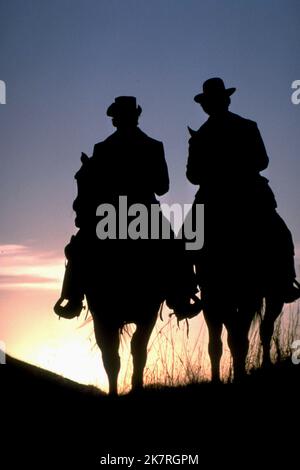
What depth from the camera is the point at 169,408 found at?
A: 764cm

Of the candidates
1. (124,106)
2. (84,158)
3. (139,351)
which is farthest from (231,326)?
(124,106)

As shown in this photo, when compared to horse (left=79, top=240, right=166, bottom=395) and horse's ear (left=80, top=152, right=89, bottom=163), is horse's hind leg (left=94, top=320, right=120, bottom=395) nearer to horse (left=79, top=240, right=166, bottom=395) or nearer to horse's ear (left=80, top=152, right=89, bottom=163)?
horse (left=79, top=240, right=166, bottom=395)

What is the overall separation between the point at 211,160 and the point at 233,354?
2.15m

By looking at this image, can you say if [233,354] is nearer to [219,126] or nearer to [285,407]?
[285,407]

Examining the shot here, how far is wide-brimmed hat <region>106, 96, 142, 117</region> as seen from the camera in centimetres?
836

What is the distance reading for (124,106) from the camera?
8.37 m

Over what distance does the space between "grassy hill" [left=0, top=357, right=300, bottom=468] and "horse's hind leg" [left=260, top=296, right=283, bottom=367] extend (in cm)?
78

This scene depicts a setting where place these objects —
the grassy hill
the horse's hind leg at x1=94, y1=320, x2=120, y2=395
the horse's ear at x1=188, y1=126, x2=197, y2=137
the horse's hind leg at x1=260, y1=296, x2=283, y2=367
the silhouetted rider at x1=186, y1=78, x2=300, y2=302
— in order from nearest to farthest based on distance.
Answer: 1. the grassy hill
2. the horse's hind leg at x1=94, y1=320, x2=120, y2=395
3. the silhouetted rider at x1=186, y1=78, x2=300, y2=302
4. the horse's ear at x1=188, y1=126, x2=197, y2=137
5. the horse's hind leg at x1=260, y1=296, x2=283, y2=367

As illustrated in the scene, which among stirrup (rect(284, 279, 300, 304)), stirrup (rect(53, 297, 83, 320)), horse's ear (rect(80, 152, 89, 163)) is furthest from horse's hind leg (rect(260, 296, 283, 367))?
horse's ear (rect(80, 152, 89, 163))

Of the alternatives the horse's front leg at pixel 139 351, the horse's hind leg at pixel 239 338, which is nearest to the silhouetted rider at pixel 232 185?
the horse's hind leg at pixel 239 338

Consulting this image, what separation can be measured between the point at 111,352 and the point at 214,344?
130 centimetres

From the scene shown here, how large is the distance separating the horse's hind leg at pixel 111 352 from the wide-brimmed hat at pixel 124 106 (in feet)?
7.24
